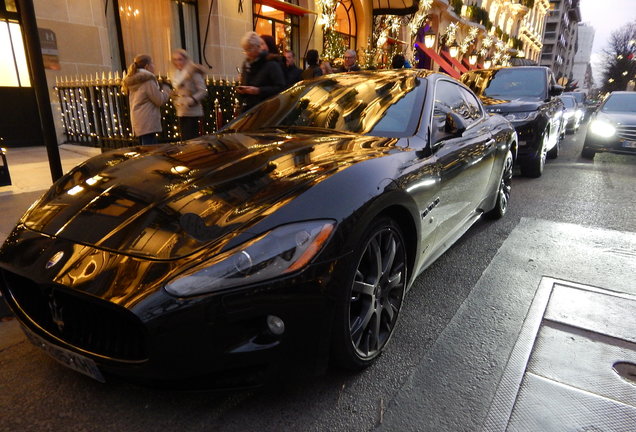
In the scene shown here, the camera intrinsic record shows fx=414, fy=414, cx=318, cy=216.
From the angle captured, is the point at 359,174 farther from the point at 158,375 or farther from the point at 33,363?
the point at 33,363

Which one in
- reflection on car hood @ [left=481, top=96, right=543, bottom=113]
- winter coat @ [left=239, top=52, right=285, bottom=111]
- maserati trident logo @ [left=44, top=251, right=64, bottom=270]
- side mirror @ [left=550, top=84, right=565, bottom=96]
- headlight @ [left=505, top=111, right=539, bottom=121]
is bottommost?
maserati trident logo @ [left=44, top=251, right=64, bottom=270]

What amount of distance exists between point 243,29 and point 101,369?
11982 mm

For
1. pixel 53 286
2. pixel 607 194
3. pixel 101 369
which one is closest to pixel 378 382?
pixel 101 369

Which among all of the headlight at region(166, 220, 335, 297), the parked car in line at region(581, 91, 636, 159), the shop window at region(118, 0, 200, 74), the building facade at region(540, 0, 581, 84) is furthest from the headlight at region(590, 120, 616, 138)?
the building facade at region(540, 0, 581, 84)

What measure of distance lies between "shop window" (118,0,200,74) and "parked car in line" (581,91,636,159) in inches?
405

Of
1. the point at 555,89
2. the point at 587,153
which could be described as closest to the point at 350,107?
the point at 555,89

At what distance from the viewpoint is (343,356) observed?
193 centimetres

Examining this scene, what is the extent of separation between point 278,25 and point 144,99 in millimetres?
9698

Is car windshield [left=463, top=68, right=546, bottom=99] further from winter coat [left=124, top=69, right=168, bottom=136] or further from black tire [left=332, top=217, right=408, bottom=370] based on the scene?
black tire [left=332, top=217, right=408, bottom=370]

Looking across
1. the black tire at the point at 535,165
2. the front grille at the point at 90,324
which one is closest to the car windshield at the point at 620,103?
the black tire at the point at 535,165

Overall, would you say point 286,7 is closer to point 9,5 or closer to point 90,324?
point 9,5

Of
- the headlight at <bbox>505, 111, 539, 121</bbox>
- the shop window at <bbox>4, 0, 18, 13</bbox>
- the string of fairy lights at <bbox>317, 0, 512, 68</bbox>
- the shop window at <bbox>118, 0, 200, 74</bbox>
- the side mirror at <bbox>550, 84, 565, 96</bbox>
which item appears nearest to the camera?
the headlight at <bbox>505, 111, 539, 121</bbox>

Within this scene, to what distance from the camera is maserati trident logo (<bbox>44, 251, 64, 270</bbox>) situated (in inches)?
67.8

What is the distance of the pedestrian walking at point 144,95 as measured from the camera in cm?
582
